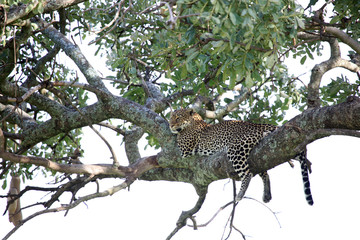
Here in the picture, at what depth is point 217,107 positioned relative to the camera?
871 cm

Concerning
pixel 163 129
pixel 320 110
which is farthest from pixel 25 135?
pixel 320 110

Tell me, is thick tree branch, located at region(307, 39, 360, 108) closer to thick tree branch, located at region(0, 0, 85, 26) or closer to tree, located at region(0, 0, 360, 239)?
tree, located at region(0, 0, 360, 239)

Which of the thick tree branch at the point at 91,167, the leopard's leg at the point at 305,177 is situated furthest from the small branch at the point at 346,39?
the thick tree branch at the point at 91,167

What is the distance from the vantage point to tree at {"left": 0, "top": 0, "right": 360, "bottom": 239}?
4609mm

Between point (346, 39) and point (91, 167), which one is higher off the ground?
point (346, 39)

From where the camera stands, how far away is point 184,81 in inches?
287

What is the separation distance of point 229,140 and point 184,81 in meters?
1.24

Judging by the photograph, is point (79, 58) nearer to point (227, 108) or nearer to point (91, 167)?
point (91, 167)

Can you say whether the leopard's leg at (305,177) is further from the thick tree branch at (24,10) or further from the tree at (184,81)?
the thick tree branch at (24,10)

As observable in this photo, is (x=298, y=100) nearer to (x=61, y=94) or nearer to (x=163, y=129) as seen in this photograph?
(x=163, y=129)

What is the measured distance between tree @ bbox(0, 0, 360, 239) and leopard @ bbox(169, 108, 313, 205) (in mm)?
130

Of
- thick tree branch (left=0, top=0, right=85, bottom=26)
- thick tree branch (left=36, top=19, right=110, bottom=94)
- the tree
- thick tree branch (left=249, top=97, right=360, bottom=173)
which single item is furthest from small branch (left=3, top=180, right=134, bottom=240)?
thick tree branch (left=0, top=0, right=85, bottom=26)

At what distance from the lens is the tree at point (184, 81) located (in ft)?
15.1

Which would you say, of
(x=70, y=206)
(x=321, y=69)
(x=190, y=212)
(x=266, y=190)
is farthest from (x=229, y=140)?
(x=70, y=206)
